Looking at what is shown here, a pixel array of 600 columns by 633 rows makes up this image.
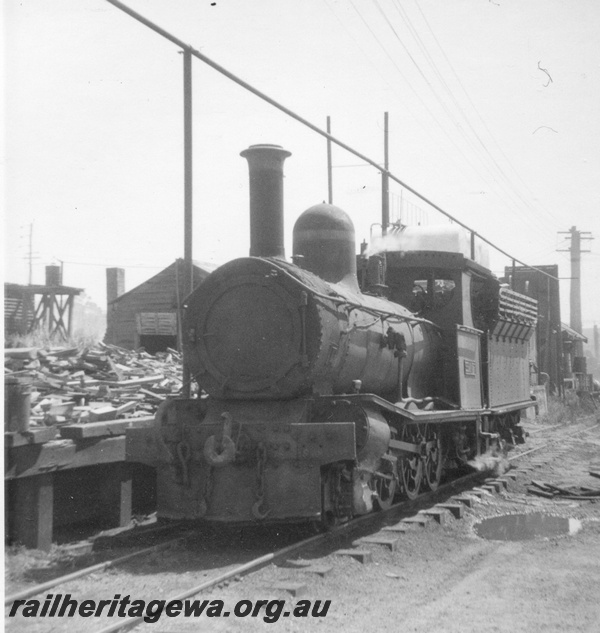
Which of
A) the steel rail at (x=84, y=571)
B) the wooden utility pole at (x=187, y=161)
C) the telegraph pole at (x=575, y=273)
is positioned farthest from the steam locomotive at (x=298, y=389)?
the telegraph pole at (x=575, y=273)

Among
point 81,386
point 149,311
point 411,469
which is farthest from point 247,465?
point 149,311

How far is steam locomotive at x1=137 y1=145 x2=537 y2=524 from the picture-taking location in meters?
6.86

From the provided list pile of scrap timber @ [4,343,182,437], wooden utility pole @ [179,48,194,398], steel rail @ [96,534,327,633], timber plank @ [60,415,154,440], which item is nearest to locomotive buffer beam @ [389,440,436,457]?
steel rail @ [96,534,327,633]

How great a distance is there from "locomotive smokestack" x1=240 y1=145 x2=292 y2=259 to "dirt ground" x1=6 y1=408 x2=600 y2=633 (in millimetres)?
2935

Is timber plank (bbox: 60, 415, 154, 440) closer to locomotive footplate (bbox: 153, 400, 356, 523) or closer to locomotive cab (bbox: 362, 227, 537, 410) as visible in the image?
locomotive footplate (bbox: 153, 400, 356, 523)

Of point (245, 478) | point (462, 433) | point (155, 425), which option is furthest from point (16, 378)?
point (462, 433)

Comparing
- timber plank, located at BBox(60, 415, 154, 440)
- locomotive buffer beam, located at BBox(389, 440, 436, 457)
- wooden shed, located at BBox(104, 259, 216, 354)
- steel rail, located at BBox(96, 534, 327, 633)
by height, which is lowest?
steel rail, located at BBox(96, 534, 327, 633)

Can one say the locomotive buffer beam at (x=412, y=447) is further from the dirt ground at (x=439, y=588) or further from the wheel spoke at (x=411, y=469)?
the dirt ground at (x=439, y=588)

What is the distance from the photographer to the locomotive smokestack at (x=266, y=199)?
770 centimetres

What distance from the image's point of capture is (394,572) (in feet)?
19.8

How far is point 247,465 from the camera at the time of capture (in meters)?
6.96

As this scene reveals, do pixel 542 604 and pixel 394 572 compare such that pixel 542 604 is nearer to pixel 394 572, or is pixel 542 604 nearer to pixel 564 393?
pixel 394 572

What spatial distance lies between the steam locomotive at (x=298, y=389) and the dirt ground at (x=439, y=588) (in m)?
0.74

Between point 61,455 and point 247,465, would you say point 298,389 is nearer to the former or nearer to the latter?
point 247,465
